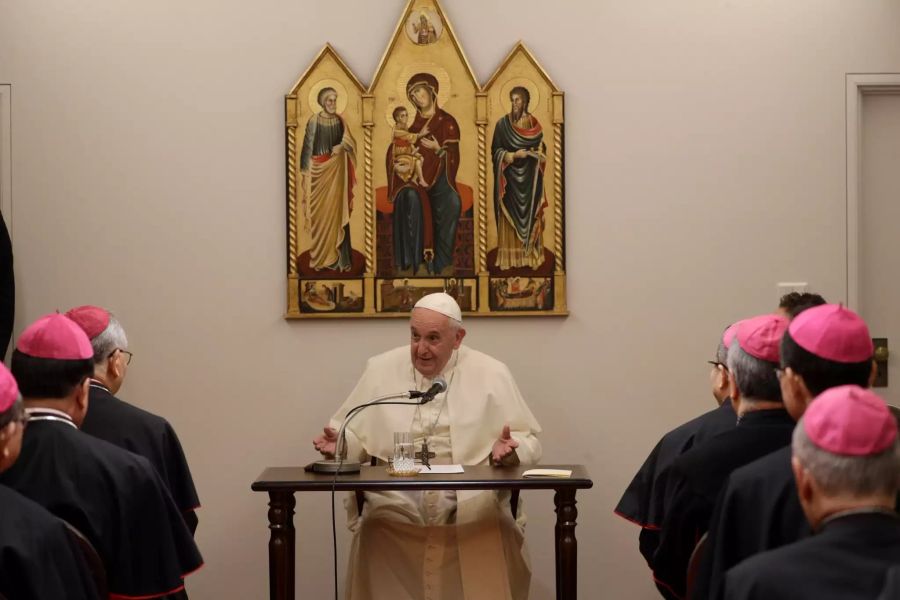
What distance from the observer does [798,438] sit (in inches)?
110

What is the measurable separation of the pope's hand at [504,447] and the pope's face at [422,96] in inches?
89.0

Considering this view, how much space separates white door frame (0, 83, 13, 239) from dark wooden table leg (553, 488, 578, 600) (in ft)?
12.6

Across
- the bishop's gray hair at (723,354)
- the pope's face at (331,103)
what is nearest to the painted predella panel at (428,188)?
the pope's face at (331,103)

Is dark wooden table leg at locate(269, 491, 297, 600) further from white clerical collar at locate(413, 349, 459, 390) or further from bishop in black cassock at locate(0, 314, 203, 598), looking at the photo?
bishop in black cassock at locate(0, 314, 203, 598)

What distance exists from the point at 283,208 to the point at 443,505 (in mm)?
2117

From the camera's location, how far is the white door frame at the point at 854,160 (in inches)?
287

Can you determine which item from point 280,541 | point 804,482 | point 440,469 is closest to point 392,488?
point 440,469

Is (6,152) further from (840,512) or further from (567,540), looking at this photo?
(840,512)

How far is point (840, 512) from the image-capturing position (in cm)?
268

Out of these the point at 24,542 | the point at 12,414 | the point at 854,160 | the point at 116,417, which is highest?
the point at 854,160

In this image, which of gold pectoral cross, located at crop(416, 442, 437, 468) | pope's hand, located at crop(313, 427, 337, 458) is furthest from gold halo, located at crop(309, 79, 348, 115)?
gold pectoral cross, located at crop(416, 442, 437, 468)

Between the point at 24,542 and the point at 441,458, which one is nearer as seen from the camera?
the point at 24,542

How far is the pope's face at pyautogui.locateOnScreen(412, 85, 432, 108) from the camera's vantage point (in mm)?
7273

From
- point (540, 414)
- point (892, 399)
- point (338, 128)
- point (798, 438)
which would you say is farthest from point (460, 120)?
point (798, 438)
